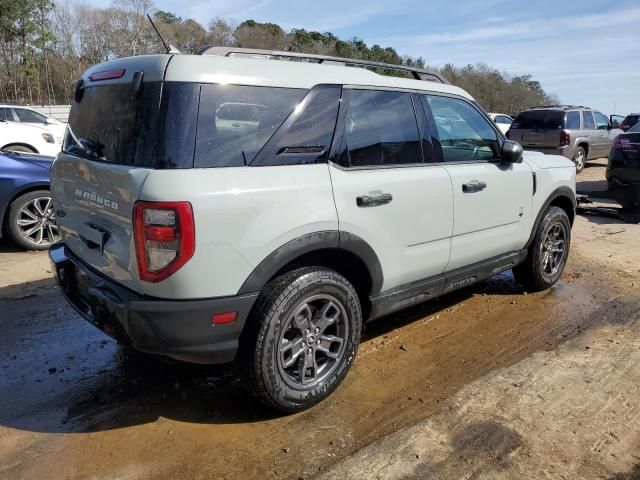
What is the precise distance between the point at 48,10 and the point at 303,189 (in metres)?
36.6

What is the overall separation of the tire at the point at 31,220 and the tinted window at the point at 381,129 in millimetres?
4394

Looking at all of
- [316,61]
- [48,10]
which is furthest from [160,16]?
[316,61]

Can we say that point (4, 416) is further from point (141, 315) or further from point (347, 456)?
point (347, 456)

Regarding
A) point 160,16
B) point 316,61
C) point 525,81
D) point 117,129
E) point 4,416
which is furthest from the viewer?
point 525,81

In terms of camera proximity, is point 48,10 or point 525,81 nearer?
point 48,10

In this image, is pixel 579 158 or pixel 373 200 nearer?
pixel 373 200

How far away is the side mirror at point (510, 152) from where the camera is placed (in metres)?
4.20

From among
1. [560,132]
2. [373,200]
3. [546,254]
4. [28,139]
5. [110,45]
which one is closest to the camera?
[373,200]

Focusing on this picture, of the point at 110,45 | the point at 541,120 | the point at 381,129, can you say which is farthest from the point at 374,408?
the point at 110,45

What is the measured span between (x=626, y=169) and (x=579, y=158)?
6.16 m

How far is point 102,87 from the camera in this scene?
3039mm

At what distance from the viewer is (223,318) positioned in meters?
2.65

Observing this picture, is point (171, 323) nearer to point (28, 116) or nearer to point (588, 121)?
point (28, 116)

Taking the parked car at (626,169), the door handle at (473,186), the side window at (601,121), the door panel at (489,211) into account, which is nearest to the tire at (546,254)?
the door panel at (489,211)
